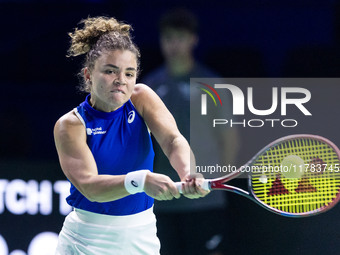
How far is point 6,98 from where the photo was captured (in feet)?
14.9

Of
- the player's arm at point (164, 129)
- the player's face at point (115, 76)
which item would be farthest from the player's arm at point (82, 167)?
the player's arm at point (164, 129)

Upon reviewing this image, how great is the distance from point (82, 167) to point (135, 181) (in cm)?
27

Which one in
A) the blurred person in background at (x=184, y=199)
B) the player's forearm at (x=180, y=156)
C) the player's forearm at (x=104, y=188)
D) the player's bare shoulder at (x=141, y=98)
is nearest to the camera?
the player's forearm at (x=104, y=188)

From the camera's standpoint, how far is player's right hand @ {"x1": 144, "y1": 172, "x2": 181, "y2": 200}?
7.85 feet

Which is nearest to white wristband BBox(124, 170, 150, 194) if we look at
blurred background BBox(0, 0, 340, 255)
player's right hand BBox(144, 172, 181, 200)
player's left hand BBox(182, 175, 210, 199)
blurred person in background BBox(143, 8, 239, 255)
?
player's right hand BBox(144, 172, 181, 200)

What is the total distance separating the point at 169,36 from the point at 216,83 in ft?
1.31

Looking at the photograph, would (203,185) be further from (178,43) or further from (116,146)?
(178,43)

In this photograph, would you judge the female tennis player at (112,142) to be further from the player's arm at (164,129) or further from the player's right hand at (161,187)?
the player's right hand at (161,187)

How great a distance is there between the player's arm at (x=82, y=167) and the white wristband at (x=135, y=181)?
2 cm

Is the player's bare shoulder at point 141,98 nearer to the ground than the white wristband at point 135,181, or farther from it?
farther from it

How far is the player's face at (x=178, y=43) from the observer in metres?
4.16

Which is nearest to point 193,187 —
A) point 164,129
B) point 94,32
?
point 164,129

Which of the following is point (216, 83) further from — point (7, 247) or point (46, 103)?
point (7, 247)

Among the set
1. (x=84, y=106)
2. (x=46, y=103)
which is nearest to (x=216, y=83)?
(x=46, y=103)
